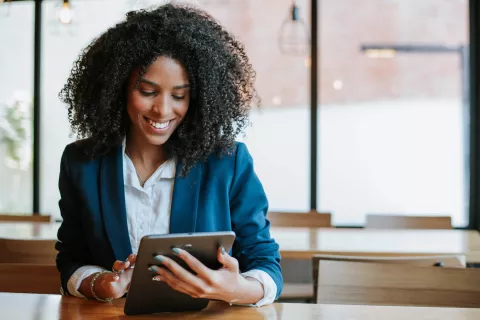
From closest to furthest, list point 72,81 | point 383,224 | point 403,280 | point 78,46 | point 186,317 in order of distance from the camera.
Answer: point 186,317
point 72,81
point 403,280
point 383,224
point 78,46

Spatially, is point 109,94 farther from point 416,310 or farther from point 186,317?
point 416,310

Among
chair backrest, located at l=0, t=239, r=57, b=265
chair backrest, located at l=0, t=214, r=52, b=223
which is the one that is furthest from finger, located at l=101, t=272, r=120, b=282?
chair backrest, located at l=0, t=214, r=52, b=223

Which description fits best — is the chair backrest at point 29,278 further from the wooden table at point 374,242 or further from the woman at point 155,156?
the wooden table at point 374,242

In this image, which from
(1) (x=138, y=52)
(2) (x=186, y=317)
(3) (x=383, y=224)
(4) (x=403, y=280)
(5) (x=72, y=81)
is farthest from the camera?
(3) (x=383, y=224)

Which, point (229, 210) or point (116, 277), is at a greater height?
point (229, 210)

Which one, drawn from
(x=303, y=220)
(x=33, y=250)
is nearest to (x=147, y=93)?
(x=33, y=250)

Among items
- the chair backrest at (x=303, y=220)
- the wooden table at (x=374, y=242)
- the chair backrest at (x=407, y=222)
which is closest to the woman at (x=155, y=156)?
the wooden table at (x=374, y=242)

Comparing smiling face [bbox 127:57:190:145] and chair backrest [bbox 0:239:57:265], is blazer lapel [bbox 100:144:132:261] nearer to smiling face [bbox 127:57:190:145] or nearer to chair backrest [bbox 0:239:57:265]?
smiling face [bbox 127:57:190:145]

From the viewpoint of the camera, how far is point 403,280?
227 centimetres

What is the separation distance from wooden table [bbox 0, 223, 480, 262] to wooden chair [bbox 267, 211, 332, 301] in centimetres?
28

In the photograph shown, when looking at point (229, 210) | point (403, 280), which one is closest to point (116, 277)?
point (229, 210)

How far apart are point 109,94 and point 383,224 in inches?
115

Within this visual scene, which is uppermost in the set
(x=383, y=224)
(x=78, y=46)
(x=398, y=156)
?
(x=78, y=46)

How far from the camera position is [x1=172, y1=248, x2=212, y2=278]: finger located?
1522 millimetres
